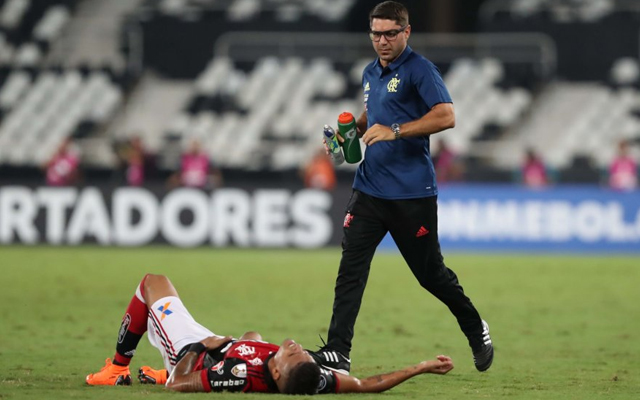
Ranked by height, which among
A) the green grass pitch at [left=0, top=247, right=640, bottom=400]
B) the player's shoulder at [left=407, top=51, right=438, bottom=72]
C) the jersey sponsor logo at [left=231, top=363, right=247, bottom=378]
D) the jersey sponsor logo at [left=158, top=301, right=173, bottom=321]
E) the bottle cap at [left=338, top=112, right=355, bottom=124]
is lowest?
the green grass pitch at [left=0, top=247, right=640, bottom=400]

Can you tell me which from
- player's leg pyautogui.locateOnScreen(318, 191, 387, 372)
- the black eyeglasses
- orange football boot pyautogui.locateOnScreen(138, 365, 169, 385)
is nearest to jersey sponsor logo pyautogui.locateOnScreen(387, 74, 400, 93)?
the black eyeglasses

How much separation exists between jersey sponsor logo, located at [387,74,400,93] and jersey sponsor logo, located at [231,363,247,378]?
2179mm

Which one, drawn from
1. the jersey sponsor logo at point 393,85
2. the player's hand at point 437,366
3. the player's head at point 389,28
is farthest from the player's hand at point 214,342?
the player's head at point 389,28

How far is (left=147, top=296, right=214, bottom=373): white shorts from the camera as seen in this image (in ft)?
24.0

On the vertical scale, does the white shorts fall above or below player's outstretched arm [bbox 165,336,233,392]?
above

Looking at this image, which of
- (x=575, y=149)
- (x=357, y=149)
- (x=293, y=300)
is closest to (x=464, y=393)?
(x=357, y=149)

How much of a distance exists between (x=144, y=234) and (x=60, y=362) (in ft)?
41.4

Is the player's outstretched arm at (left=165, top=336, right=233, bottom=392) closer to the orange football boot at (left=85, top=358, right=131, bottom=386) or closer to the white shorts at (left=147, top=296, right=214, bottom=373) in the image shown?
the white shorts at (left=147, top=296, right=214, bottom=373)

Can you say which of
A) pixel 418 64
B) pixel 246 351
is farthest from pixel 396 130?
pixel 246 351

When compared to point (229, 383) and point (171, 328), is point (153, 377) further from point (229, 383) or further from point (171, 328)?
point (229, 383)

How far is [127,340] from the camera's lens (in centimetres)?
760

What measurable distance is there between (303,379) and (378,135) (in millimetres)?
1744

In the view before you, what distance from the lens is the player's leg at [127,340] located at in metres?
7.58

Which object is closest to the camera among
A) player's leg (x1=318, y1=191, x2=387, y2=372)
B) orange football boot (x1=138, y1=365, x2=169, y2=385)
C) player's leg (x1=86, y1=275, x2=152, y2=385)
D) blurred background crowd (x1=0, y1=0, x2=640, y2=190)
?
player's leg (x1=86, y1=275, x2=152, y2=385)
